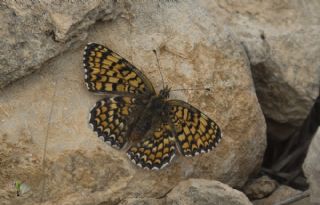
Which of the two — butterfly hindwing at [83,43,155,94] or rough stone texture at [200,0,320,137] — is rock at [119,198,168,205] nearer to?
butterfly hindwing at [83,43,155,94]

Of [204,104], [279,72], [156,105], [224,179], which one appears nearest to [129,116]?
[156,105]

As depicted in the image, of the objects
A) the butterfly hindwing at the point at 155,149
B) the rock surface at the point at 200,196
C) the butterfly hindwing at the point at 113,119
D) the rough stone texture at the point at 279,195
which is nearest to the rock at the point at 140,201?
the rock surface at the point at 200,196

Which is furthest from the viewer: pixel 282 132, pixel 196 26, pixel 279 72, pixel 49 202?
pixel 282 132

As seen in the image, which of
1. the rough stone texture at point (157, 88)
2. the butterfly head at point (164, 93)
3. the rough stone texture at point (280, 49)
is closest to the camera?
the rough stone texture at point (157, 88)

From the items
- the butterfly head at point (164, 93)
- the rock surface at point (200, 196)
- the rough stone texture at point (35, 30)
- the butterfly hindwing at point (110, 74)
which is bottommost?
the rock surface at point (200, 196)

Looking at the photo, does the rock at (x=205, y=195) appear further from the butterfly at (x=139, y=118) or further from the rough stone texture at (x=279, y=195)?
the rough stone texture at (x=279, y=195)

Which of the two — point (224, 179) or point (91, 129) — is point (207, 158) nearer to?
point (224, 179)

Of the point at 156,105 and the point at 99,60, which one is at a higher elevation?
the point at 99,60
